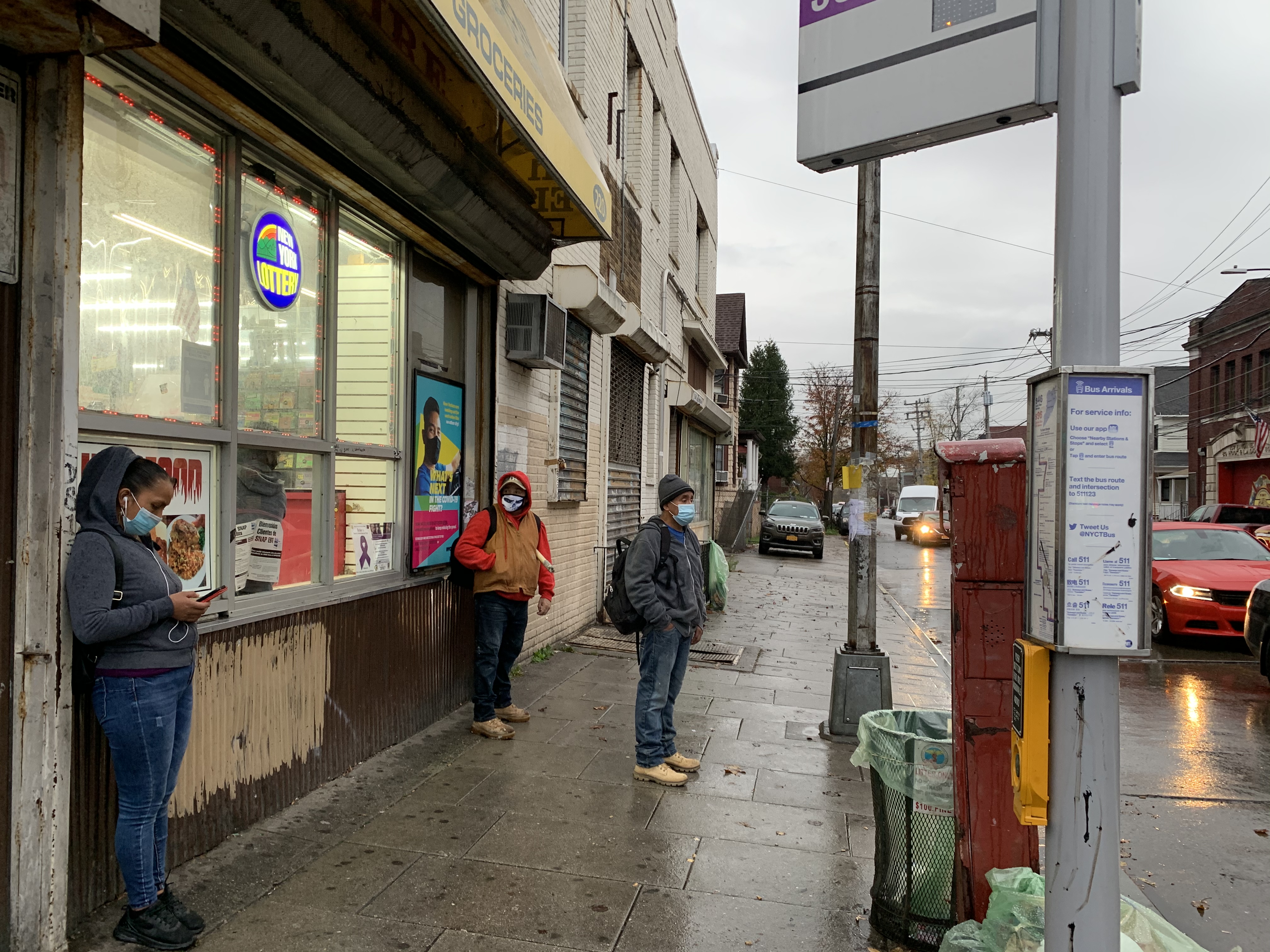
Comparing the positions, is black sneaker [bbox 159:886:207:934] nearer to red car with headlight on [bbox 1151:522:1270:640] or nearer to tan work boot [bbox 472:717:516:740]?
tan work boot [bbox 472:717:516:740]

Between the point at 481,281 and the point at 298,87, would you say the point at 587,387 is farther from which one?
the point at 298,87

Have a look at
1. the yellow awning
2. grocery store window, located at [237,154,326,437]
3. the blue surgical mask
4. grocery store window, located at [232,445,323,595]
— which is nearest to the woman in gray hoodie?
the blue surgical mask

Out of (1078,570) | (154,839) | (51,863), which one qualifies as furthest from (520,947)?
(1078,570)

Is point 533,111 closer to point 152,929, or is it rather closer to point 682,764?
point 682,764

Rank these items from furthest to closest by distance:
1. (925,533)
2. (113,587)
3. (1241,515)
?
(925,533)
(1241,515)
(113,587)

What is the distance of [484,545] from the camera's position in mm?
6062

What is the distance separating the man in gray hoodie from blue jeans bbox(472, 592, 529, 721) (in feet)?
3.59

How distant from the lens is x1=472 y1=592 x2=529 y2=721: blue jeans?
19.9ft

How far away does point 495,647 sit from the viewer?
6070 millimetres

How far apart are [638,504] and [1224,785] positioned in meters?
8.97

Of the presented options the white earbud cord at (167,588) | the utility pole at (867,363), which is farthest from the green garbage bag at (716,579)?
the white earbud cord at (167,588)

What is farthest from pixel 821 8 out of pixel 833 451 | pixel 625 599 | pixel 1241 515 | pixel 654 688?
pixel 833 451

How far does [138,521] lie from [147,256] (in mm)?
1351

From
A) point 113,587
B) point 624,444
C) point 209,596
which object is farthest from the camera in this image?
point 624,444
